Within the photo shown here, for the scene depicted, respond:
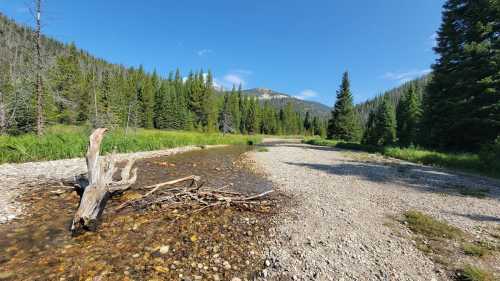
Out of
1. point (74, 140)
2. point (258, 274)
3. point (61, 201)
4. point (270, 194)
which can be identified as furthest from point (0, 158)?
point (258, 274)

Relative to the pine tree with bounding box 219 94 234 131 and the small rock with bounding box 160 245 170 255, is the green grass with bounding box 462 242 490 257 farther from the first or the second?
the pine tree with bounding box 219 94 234 131

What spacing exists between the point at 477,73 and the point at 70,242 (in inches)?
938

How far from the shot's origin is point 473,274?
126 inches

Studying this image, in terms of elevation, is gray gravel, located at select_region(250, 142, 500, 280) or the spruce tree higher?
the spruce tree

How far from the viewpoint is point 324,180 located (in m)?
9.92

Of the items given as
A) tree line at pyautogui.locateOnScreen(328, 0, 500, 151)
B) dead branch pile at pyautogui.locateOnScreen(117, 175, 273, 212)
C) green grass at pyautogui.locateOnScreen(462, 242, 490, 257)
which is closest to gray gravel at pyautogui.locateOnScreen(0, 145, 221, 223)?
dead branch pile at pyautogui.locateOnScreen(117, 175, 273, 212)

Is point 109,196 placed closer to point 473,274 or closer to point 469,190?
point 473,274

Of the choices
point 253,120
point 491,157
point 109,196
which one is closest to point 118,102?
point 253,120

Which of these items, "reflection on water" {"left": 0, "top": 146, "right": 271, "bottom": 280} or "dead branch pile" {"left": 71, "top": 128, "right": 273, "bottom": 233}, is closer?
"reflection on water" {"left": 0, "top": 146, "right": 271, "bottom": 280}

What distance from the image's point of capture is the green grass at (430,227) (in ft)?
15.0

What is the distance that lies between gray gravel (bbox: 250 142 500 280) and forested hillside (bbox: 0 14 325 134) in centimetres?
1707

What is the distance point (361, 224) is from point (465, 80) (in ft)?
61.0

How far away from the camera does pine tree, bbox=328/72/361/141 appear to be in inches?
1699

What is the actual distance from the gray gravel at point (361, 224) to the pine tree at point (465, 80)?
29.3 feet
